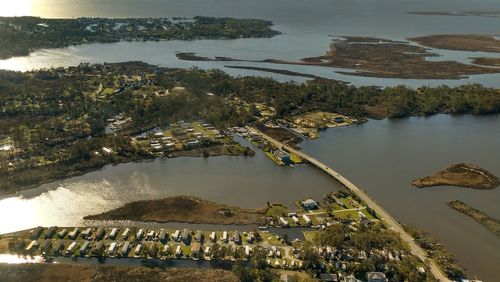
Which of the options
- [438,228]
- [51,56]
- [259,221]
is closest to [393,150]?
[438,228]

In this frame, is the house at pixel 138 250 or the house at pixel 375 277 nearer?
the house at pixel 375 277

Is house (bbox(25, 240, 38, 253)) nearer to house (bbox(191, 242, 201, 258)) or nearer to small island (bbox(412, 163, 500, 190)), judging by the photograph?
house (bbox(191, 242, 201, 258))

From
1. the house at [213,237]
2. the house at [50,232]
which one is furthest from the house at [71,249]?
the house at [213,237]

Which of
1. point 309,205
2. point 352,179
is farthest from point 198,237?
point 352,179

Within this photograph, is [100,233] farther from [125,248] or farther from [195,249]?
[195,249]

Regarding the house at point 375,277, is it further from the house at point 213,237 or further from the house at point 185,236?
the house at point 185,236

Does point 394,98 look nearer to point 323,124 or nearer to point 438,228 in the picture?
point 323,124
